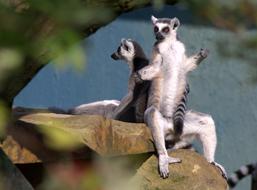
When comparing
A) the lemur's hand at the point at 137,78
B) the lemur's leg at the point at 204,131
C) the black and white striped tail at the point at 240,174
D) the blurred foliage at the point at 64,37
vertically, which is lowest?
the black and white striped tail at the point at 240,174

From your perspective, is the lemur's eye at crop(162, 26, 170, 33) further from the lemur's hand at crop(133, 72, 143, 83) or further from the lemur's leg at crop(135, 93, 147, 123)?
the lemur's leg at crop(135, 93, 147, 123)

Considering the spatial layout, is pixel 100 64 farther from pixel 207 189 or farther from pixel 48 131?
pixel 48 131

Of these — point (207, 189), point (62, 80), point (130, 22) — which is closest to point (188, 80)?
point (130, 22)

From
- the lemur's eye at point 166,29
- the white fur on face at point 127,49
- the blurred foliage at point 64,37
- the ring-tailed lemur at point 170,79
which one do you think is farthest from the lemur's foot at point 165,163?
the blurred foliage at point 64,37

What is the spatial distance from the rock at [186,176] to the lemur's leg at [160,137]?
38mm

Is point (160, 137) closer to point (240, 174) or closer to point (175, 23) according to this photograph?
point (240, 174)

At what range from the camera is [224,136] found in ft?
21.0

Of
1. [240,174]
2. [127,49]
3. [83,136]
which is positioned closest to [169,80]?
[127,49]

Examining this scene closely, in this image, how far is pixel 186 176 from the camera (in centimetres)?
489

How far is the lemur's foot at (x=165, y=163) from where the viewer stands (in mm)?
5004

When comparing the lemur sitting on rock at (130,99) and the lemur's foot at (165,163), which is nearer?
the lemur's foot at (165,163)

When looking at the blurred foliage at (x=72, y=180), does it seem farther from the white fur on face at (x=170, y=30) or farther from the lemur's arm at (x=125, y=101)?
the lemur's arm at (x=125, y=101)

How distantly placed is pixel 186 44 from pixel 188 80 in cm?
30

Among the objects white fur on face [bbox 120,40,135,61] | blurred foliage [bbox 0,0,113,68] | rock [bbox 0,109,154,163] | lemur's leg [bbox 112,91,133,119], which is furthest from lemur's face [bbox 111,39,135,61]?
blurred foliage [bbox 0,0,113,68]
